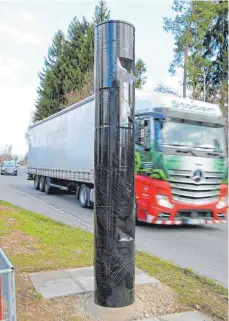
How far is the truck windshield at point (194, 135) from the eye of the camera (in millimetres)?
8211

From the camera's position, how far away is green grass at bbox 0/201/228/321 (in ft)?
13.0

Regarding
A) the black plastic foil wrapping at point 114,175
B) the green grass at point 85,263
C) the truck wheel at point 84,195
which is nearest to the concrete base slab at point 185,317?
the green grass at point 85,263

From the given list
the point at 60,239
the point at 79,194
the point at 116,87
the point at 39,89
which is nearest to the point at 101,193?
the point at 116,87

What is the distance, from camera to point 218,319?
11.5ft

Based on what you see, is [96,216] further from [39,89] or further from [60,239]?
[39,89]

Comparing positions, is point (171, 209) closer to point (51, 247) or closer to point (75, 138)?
point (51, 247)

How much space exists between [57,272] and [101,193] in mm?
1773

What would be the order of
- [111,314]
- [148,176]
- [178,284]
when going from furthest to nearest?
[148,176] → [178,284] → [111,314]

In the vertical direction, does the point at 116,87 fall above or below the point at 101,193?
above

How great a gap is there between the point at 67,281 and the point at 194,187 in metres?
4.74

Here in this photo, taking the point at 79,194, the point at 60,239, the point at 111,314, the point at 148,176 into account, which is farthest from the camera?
the point at 79,194

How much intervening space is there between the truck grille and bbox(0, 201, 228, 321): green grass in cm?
242

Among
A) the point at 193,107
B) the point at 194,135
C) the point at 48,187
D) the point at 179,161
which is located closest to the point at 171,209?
the point at 179,161

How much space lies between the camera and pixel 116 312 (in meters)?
3.51
